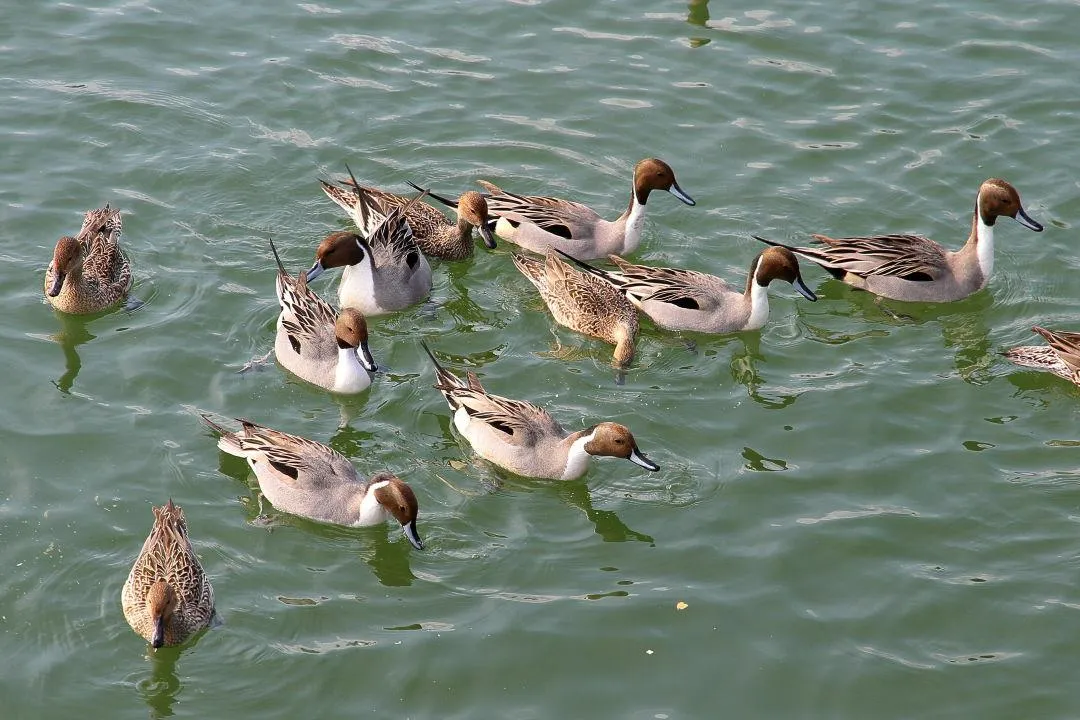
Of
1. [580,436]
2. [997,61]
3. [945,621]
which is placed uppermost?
[997,61]

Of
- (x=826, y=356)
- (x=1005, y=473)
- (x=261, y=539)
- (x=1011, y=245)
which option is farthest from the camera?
(x=1011, y=245)

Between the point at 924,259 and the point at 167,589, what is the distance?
7841 millimetres

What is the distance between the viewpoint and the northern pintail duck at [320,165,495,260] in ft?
46.1

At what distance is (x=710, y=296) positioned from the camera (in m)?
13.3

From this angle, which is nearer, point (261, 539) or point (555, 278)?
point (261, 539)

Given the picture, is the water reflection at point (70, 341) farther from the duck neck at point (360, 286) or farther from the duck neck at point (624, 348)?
the duck neck at point (624, 348)

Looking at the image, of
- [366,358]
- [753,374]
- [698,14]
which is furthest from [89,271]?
[698,14]

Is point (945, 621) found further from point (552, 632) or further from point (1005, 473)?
point (552, 632)

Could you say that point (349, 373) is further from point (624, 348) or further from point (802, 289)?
point (802, 289)

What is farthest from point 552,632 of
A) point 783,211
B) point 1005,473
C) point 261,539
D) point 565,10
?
point 565,10

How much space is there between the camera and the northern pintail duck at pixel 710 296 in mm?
13258

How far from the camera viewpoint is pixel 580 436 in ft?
37.1

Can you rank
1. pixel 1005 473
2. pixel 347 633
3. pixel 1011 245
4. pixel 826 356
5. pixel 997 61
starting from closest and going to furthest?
pixel 347 633
pixel 1005 473
pixel 826 356
pixel 1011 245
pixel 997 61

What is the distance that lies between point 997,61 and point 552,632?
10.1m
